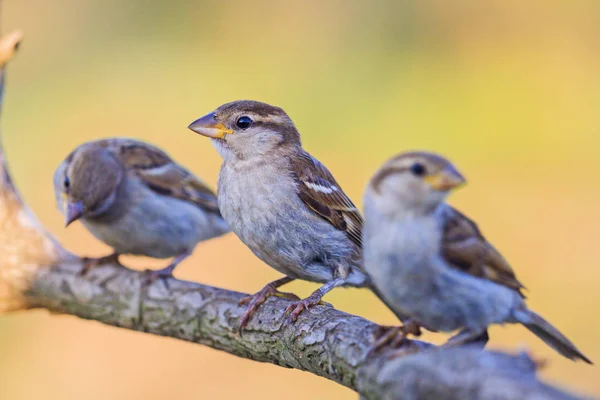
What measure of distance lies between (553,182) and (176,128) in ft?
13.0

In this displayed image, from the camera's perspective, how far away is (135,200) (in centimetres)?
481

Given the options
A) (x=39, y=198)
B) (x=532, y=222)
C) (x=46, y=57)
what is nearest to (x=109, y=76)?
(x=46, y=57)

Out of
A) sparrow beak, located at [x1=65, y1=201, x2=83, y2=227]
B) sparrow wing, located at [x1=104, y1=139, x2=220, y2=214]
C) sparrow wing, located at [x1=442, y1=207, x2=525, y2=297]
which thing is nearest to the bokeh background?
sparrow wing, located at [x1=104, y1=139, x2=220, y2=214]

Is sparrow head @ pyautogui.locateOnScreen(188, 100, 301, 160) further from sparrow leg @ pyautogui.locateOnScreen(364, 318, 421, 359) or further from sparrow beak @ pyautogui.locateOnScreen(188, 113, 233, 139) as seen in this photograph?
sparrow leg @ pyautogui.locateOnScreen(364, 318, 421, 359)

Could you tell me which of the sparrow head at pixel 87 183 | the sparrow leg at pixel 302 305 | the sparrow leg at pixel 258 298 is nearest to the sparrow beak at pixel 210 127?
the sparrow leg at pixel 258 298

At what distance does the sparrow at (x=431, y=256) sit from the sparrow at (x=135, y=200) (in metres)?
2.06

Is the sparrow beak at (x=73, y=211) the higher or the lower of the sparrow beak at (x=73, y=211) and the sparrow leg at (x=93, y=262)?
the higher

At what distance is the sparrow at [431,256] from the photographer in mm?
2520

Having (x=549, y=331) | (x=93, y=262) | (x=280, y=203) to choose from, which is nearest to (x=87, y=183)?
(x=93, y=262)

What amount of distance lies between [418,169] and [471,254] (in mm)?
318

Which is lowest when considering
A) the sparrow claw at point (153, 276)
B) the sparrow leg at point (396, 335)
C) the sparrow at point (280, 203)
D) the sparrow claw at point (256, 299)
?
the sparrow claw at point (153, 276)

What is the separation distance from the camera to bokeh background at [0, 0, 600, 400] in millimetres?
7203

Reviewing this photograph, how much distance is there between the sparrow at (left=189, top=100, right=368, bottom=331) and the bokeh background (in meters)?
2.92

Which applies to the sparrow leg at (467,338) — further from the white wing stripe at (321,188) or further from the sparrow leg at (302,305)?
the white wing stripe at (321,188)
